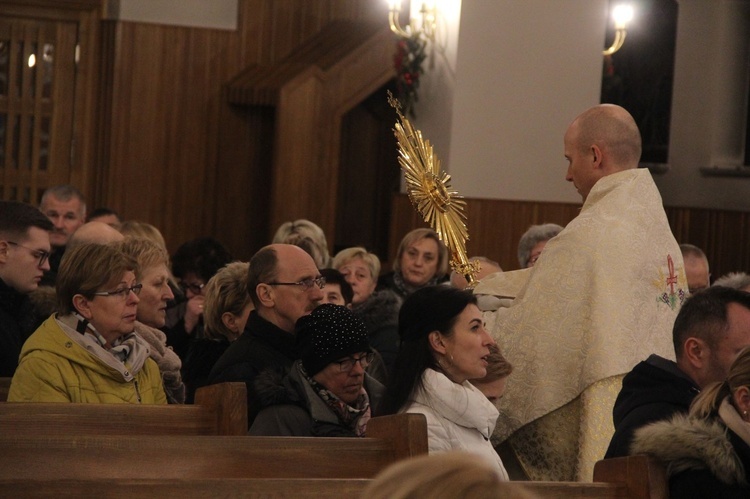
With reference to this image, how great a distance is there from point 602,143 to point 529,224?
549 centimetres

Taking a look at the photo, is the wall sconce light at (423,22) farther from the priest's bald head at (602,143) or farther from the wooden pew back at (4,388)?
the wooden pew back at (4,388)

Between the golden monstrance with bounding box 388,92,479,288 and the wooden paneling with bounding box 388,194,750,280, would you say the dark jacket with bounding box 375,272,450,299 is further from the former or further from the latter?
the wooden paneling with bounding box 388,194,750,280

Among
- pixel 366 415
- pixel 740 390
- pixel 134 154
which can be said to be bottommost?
pixel 366 415

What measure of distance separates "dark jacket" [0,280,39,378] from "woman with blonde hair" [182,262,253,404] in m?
0.67

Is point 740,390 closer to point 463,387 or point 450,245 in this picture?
point 463,387

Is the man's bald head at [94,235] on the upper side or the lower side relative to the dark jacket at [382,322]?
upper

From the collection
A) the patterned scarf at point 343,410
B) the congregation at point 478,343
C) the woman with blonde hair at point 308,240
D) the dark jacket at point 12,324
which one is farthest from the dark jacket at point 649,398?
the woman with blonde hair at point 308,240

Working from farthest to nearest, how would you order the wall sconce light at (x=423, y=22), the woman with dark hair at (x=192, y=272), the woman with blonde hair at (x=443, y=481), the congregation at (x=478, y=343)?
the wall sconce light at (x=423, y=22), the woman with dark hair at (x=192, y=272), the congregation at (x=478, y=343), the woman with blonde hair at (x=443, y=481)

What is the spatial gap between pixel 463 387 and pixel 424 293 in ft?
1.22

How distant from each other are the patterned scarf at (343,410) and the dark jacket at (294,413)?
0.01 metres

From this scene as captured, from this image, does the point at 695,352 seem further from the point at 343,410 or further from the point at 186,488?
the point at 186,488

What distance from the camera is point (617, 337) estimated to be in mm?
4488

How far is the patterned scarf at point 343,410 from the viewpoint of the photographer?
13.1 ft

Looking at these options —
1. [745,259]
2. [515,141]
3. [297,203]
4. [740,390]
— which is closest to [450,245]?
[740,390]
